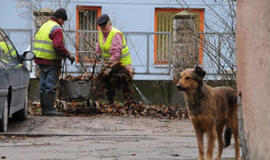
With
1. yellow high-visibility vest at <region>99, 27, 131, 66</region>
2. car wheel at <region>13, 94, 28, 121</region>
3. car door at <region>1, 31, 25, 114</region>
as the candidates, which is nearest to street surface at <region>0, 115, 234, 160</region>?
car wheel at <region>13, 94, 28, 121</region>

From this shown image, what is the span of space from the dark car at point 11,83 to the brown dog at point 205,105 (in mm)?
3680

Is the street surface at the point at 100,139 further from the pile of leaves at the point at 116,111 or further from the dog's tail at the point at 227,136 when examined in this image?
the pile of leaves at the point at 116,111

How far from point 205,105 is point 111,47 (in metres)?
7.40

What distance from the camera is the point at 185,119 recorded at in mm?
12477

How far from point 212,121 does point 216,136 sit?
18cm

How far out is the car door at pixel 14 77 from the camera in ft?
30.9

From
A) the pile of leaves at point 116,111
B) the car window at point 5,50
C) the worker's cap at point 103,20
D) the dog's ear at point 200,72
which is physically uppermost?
the worker's cap at point 103,20

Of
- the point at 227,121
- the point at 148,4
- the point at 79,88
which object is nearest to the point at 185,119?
the point at 79,88

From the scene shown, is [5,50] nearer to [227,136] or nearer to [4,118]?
[4,118]

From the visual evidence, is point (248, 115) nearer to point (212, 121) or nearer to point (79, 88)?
point (212, 121)

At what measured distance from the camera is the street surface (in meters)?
6.94

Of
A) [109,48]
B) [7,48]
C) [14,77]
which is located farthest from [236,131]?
[109,48]

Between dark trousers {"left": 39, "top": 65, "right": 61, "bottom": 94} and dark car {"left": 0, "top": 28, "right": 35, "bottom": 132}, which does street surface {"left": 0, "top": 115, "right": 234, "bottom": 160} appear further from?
dark trousers {"left": 39, "top": 65, "right": 61, "bottom": 94}

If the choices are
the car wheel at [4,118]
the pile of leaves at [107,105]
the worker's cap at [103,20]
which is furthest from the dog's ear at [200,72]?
the worker's cap at [103,20]
